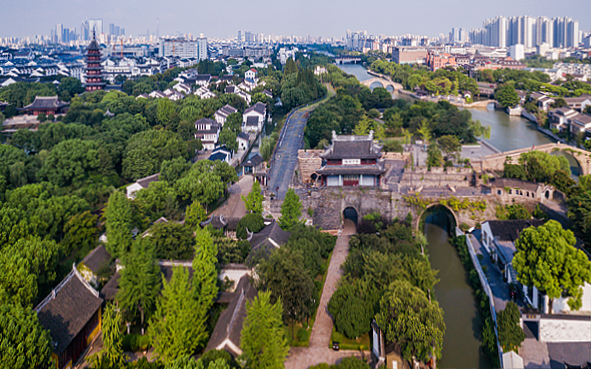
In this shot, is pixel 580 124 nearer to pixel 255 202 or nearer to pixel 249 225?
pixel 255 202

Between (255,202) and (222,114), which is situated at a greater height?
(222,114)

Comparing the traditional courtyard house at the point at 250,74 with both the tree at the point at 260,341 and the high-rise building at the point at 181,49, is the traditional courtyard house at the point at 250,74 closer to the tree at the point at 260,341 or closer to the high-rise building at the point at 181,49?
the high-rise building at the point at 181,49

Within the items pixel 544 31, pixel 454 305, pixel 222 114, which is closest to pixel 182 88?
pixel 222 114

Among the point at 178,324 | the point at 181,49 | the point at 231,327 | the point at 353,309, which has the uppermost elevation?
the point at 181,49

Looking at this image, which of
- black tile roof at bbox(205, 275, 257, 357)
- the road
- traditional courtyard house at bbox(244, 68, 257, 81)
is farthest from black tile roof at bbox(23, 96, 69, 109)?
black tile roof at bbox(205, 275, 257, 357)

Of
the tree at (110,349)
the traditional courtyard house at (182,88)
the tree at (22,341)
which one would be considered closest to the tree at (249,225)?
the tree at (110,349)

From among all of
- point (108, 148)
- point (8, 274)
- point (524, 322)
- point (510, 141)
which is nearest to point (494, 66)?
point (510, 141)
